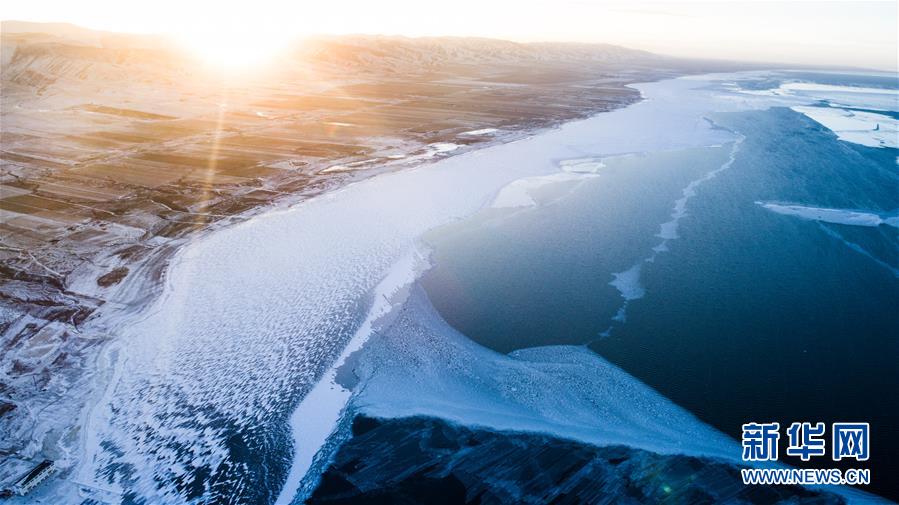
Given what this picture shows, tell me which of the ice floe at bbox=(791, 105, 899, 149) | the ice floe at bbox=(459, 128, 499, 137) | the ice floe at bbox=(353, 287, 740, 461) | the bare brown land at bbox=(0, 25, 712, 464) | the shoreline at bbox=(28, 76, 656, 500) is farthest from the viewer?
the ice floe at bbox=(459, 128, 499, 137)

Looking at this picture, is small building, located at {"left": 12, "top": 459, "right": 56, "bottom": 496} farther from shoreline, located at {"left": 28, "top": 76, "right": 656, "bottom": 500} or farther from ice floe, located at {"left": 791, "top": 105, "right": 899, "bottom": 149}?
ice floe, located at {"left": 791, "top": 105, "right": 899, "bottom": 149}

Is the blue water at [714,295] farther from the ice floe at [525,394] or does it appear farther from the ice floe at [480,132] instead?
the ice floe at [480,132]

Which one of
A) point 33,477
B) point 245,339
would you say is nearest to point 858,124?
point 245,339

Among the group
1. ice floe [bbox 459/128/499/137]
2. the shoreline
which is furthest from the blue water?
ice floe [bbox 459/128/499/137]

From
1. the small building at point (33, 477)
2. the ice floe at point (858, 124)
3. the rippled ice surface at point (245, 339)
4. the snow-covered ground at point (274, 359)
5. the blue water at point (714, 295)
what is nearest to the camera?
the small building at point (33, 477)

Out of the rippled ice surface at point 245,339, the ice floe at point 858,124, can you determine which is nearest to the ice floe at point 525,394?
the rippled ice surface at point 245,339

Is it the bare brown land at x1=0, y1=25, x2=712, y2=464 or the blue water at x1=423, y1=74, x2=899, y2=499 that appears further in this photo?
the bare brown land at x1=0, y1=25, x2=712, y2=464
